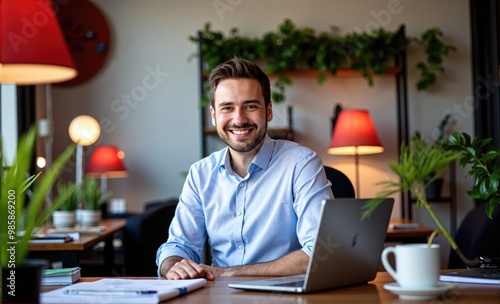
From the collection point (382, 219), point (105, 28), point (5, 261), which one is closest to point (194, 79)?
point (105, 28)

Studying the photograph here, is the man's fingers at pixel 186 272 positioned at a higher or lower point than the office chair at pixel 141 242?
higher

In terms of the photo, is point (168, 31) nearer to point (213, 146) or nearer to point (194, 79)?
point (194, 79)

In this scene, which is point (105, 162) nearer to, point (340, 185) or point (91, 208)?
point (91, 208)

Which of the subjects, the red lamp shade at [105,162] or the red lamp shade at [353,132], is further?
the red lamp shade at [105,162]

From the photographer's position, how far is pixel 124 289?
5.22ft

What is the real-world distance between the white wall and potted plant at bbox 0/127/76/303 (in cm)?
487

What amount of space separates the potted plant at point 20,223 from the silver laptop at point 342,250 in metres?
0.57

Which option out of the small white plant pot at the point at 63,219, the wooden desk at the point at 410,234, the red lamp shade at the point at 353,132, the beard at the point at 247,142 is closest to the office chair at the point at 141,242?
the small white plant pot at the point at 63,219

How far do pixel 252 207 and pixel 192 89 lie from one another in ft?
12.6

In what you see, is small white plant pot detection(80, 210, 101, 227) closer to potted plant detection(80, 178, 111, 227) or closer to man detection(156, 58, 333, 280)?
potted plant detection(80, 178, 111, 227)

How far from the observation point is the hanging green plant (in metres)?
5.80

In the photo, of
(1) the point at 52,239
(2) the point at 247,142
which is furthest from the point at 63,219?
(2) the point at 247,142

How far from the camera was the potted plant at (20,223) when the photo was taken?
3.93 ft

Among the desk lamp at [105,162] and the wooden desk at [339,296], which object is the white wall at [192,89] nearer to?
the desk lamp at [105,162]
